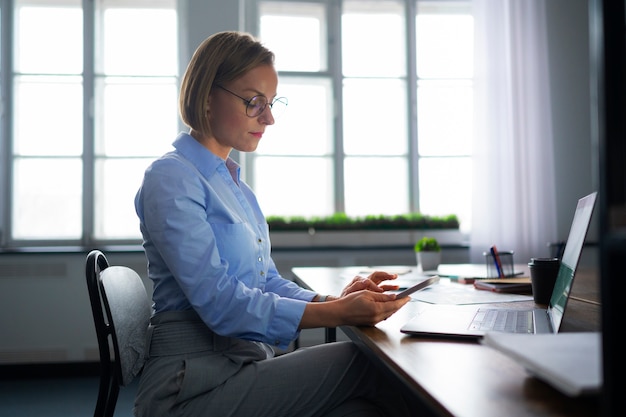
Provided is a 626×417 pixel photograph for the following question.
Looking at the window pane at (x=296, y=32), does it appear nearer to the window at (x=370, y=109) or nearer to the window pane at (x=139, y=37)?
the window at (x=370, y=109)

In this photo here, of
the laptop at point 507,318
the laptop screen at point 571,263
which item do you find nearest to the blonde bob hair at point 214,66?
the laptop at point 507,318

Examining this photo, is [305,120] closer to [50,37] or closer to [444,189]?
[444,189]

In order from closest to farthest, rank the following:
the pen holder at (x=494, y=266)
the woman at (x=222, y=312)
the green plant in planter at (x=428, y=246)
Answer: the woman at (x=222, y=312), the pen holder at (x=494, y=266), the green plant in planter at (x=428, y=246)

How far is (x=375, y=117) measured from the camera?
13.4ft

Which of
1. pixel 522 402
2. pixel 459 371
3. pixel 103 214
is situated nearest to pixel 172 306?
pixel 459 371

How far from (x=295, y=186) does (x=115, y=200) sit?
1.23m

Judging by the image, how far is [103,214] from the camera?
3799 mm

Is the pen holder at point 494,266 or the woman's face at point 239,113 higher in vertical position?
the woman's face at point 239,113

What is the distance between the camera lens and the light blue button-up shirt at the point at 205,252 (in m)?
1.09

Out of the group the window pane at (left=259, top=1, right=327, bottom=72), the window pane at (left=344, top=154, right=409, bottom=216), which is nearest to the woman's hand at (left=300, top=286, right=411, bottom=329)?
the window pane at (left=344, top=154, right=409, bottom=216)

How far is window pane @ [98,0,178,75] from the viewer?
12.7ft

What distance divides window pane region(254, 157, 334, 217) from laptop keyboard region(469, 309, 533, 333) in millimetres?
2733

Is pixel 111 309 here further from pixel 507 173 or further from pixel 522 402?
pixel 507 173

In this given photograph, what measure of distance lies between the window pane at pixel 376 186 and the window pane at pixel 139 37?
57.8 inches
